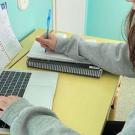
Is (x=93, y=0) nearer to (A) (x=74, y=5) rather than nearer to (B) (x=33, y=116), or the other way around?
(A) (x=74, y=5)

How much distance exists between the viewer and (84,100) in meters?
0.96

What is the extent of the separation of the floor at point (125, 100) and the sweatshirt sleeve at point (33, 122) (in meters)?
1.12

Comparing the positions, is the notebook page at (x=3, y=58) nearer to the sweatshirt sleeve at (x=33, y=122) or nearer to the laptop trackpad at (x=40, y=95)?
the laptop trackpad at (x=40, y=95)

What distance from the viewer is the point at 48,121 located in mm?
790

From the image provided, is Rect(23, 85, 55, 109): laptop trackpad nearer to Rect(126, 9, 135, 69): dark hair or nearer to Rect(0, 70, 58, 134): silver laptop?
Rect(0, 70, 58, 134): silver laptop

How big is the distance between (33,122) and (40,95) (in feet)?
0.57

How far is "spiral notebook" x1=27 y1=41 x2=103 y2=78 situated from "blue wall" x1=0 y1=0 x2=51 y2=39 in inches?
11.1

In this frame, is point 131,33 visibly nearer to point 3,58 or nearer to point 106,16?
point 3,58

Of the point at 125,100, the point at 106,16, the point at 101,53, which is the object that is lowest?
the point at 125,100

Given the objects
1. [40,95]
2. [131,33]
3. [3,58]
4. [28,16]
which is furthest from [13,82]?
[28,16]

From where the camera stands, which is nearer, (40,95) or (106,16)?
(40,95)

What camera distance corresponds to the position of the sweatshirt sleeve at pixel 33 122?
2.51 feet

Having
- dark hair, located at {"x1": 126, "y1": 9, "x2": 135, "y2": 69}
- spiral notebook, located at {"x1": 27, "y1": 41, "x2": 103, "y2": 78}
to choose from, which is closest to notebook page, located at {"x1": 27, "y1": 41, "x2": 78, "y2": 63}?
spiral notebook, located at {"x1": 27, "y1": 41, "x2": 103, "y2": 78}

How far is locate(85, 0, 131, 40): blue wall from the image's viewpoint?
92.2 inches
